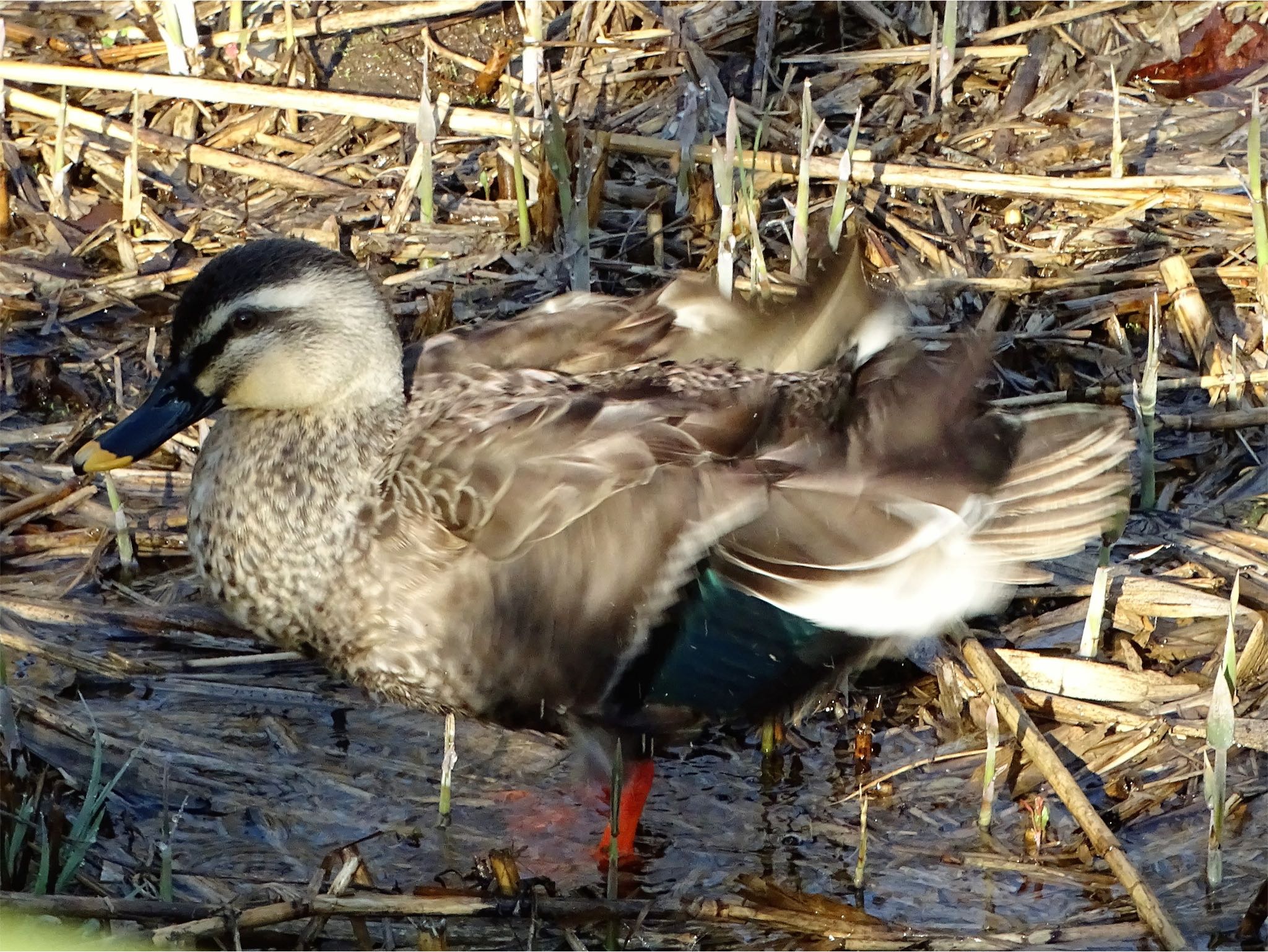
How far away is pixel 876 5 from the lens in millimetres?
5992

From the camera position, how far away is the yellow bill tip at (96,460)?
3.54 m

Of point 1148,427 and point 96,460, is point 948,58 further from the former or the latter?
point 96,460

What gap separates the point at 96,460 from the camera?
3555 millimetres

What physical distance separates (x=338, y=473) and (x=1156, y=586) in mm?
1986

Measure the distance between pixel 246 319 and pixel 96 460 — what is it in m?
0.43

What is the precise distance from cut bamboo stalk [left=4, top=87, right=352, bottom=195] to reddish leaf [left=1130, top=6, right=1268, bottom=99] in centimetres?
282

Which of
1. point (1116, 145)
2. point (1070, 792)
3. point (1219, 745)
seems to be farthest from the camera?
point (1116, 145)

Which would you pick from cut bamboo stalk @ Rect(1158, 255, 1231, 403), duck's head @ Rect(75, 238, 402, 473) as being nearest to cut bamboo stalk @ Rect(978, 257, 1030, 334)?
cut bamboo stalk @ Rect(1158, 255, 1231, 403)

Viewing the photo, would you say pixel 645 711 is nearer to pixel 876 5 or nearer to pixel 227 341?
pixel 227 341

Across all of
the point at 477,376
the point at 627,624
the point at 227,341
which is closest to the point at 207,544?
the point at 227,341

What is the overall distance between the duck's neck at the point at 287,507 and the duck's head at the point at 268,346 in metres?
0.05

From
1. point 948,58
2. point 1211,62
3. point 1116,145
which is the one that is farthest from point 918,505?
point 1211,62

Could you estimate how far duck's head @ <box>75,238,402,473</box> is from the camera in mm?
3553

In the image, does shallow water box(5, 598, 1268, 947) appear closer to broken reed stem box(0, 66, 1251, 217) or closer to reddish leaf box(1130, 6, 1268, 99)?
broken reed stem box(0, 66, 1251, 217)
